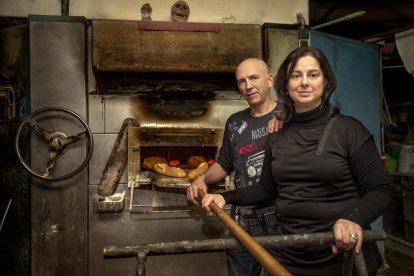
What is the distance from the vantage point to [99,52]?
3.00 meters

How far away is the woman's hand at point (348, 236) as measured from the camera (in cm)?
131

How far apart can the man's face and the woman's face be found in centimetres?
72

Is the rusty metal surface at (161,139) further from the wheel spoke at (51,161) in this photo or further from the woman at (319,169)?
the woman at (319,169)

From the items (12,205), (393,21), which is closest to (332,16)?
(393,21)

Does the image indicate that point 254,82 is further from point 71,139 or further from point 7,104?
point 7,104

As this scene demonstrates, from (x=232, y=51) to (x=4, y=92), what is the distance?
7.33 ft

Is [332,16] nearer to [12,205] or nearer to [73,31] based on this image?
[73,31]

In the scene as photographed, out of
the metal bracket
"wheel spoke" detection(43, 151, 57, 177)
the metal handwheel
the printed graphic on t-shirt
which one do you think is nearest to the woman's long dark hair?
the printed graphic on t-shirt

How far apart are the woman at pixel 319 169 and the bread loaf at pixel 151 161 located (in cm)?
165

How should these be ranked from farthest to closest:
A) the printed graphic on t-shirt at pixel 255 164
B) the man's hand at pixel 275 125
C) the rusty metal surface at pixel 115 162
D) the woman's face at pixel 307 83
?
the rusty metal surface at pixel 115 162, the printed graphic on t-shirt at pixel 255 164, the man's hand at pixel 275 125, the woman's face at pixel 307 83

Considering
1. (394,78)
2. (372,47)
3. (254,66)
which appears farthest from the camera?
(394,78)

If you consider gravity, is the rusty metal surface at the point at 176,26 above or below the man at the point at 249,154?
above

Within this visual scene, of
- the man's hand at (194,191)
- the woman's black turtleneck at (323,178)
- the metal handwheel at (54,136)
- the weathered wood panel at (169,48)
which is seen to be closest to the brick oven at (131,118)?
the weathered wood panel at (169,48)

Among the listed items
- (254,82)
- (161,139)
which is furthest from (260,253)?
(161,139)
